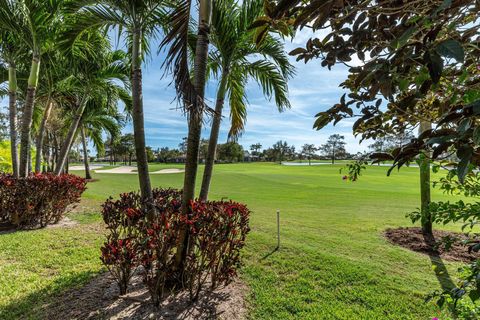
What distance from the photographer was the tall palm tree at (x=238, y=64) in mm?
4055

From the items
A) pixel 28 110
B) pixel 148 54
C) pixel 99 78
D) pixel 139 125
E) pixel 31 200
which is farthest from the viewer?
pixel 99 78

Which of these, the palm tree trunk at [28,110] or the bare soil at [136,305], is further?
the palm tree trunk at [28,110]

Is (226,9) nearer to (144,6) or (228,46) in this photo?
(228,46)

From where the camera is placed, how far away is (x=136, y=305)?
2.79 meters

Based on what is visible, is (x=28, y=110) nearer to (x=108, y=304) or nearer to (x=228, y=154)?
(x=108, y=304)

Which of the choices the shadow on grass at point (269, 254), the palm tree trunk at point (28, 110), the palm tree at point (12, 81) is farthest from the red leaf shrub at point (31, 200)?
the shadow on grass at point (269, 254)

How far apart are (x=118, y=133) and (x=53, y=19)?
8293 millimetres

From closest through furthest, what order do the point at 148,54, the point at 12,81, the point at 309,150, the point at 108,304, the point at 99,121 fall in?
the point at 108,304 → the point at 148,54 → the point at 12,81 → the point at 99,121 → the point at 309,150

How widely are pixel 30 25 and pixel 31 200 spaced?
13.2 ft

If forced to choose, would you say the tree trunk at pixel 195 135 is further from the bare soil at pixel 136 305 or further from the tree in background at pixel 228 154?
the tree in background at pixel 228 154

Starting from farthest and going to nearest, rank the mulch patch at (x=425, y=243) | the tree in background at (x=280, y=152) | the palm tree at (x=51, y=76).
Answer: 1. the tree in background at (x=280, y=152)
2. the palm tree at (x=51, y=76)
3. the mulch patch at (x=425, y=243)

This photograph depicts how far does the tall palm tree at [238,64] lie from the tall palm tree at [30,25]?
138 inches

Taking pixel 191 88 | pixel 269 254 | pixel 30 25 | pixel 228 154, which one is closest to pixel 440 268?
pixel 269 254

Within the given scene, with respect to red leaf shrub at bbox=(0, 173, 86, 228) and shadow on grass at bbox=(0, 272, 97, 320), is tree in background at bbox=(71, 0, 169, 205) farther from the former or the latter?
red leaf shrub at bbox=(0, 173, 86, 228)
